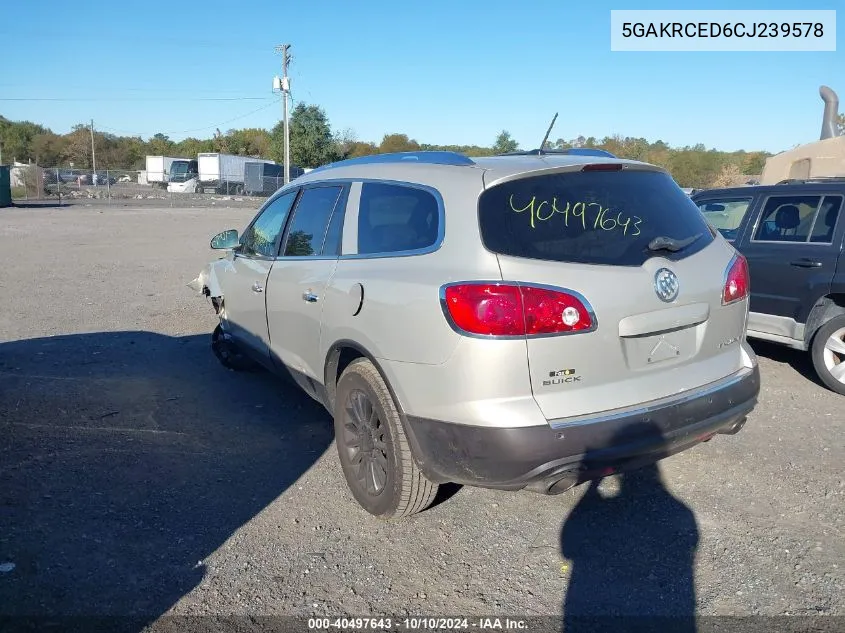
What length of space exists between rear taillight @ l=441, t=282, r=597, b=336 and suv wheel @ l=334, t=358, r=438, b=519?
694 millimetres

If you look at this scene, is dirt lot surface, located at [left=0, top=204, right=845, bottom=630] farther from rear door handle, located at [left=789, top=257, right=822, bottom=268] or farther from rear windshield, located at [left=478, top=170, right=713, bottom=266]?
rear windshield, located at [left=478, top=170, right=713, bottom=266]

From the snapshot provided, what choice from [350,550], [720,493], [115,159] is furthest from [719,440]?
[115,159]

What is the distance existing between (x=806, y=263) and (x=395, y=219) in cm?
414

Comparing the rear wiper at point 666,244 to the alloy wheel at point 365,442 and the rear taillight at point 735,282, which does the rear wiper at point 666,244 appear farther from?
the alloy wheel at point 365,442

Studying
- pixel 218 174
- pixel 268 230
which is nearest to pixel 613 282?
pixel 268 230

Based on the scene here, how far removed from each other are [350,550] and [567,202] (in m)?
1.97

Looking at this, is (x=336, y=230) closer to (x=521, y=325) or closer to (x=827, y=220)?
(x=521, y=325)

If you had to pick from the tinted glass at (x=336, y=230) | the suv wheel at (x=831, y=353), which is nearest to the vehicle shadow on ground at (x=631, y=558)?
the tinted glass at (x=336, y=230)

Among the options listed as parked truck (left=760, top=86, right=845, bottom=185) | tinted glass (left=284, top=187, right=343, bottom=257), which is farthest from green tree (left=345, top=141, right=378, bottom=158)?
tinted glass (left=284, top=187, right=343, bottom=257)

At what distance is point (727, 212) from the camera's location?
6871 mm

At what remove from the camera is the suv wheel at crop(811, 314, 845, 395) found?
5652mm

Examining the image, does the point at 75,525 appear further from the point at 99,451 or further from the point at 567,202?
the point at 567,202

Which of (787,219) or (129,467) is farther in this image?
(787,219)

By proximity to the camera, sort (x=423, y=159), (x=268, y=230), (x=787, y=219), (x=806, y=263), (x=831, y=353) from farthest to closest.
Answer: (x=787, y=219)
(x=806, y=263)
(x=831, y=353)
(x=268, y=230)
(x=423, y=159)
